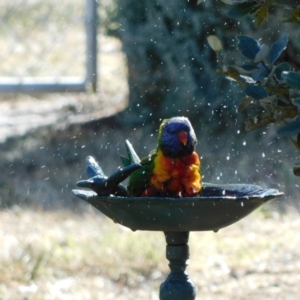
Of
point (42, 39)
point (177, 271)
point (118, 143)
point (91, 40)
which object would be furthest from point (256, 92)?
point (42, 39)

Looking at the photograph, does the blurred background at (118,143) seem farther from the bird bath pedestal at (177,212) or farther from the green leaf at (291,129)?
the green leaf at (291,129)

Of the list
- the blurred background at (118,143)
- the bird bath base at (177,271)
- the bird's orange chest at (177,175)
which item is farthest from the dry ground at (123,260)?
the bird's orange chest at (177,175)

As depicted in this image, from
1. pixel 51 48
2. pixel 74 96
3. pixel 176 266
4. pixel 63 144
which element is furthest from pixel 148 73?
pixel 176 266

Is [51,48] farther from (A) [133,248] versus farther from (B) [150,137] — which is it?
(A) [133,248]

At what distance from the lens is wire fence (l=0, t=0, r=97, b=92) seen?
770 centimetres

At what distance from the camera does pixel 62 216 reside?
14.3ft

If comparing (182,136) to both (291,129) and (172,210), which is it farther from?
(291,129)

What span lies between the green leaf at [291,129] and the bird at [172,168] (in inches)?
13.4

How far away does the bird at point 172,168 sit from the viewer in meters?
1.96

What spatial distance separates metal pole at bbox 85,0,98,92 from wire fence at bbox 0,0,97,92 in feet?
4.18

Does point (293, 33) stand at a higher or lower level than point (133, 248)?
higher

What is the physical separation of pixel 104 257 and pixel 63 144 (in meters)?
2.23

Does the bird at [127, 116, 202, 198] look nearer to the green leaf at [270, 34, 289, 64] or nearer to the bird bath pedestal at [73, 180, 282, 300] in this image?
the bird bath pedestal at [73, 180, 282, 300]

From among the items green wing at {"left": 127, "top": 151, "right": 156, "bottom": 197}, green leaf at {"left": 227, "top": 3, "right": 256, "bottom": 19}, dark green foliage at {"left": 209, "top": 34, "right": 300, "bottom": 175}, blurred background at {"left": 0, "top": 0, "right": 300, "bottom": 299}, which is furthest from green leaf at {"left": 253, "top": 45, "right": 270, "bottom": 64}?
blurred background at {"left": 0, "top": 0, "right": 300, "bottom": 299}
